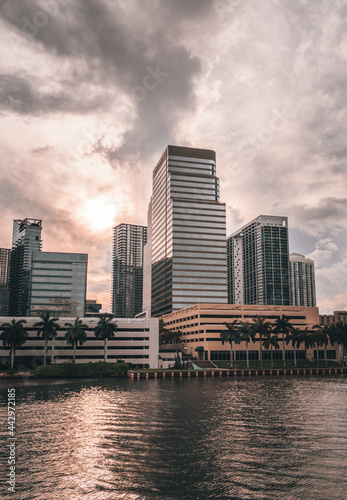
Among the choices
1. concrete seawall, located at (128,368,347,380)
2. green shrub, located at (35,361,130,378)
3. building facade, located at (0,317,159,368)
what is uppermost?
building facade, located at (0,317,159,368)

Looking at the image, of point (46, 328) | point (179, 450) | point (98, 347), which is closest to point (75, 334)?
point (46, 328)

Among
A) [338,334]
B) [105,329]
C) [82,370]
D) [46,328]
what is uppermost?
[46,328]

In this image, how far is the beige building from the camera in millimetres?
165500

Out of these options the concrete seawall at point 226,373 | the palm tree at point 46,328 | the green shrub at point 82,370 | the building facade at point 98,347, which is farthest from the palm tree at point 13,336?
the concrete seawall at point 226,373

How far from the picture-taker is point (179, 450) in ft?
123

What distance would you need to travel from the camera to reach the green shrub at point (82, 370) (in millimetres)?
119312

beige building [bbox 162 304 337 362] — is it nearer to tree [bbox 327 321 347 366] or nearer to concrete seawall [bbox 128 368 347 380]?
tree [bbox 327 321 347 366]

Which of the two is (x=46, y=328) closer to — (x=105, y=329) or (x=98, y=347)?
(x=105, y=329)

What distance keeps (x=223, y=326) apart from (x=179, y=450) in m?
135

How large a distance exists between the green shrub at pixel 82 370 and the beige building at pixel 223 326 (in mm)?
48262

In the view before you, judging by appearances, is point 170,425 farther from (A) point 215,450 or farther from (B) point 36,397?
(B) point 36,397

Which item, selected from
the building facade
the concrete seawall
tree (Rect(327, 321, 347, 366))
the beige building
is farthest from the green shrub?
tree (Rect(327, 321, 347, 366))

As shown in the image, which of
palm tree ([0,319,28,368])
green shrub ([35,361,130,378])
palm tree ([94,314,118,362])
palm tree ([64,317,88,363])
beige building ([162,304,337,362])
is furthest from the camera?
beige building ([162,304,337,362])

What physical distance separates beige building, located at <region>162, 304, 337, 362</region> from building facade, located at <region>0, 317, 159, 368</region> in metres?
30.9
